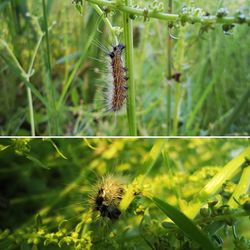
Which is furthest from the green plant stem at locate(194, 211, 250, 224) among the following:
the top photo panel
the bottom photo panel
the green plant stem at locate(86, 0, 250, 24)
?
the top photo panel

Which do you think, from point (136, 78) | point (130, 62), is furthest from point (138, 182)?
point (136, 78)

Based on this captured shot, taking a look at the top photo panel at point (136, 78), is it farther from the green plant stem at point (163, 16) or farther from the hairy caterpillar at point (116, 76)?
the green plant stem at point (163, 16)

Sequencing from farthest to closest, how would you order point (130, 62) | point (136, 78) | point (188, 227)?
point (136, 78) → point (130, 62) → point (188, 227)

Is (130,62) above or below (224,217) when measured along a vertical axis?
above

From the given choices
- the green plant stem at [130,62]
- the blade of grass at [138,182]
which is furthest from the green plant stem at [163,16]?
the blade of grass at [138,182]

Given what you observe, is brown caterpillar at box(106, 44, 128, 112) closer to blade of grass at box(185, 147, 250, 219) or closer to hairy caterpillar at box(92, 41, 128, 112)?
hairy caterpillar at box(92, 41, 128, 112)

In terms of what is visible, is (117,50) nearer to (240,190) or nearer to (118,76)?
(118,76)
